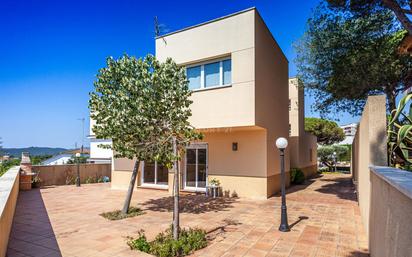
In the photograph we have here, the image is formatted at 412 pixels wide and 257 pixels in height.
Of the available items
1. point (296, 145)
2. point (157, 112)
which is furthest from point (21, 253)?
point (296, 145)

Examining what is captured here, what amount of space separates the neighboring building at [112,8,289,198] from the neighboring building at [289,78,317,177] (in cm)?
632

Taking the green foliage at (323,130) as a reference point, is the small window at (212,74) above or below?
above

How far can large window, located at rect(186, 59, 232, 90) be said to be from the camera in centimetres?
1285

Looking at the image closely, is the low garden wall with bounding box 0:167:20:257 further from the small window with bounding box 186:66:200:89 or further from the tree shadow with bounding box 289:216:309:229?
the small window with bounding box 186:66:200:89

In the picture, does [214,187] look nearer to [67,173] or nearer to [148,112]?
[148,112]

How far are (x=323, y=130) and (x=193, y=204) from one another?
93.3ft

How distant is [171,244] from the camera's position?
616cm

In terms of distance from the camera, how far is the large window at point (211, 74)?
42.2ft

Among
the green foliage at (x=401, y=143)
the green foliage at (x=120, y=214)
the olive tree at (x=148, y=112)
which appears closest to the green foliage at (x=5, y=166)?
the green foliage at (x=120, y=214)

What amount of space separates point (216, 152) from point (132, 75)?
6906mm

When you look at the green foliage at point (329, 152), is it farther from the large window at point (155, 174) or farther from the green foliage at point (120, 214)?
the green foliage at point (120, 214)

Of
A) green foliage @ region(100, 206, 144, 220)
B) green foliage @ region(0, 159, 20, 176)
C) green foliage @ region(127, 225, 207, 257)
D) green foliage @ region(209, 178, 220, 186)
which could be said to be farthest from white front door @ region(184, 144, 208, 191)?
green foliage @ region(0, 159, 20, 176)

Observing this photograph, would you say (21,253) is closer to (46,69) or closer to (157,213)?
(157,213)

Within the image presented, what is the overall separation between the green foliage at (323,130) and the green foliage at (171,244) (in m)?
30.3
